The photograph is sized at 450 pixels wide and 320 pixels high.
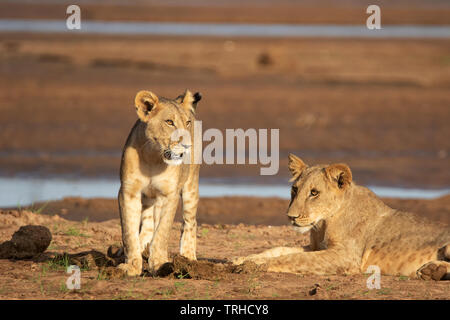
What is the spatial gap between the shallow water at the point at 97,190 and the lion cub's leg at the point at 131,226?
5607 mm

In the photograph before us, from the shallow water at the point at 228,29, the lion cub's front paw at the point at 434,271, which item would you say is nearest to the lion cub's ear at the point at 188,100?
the lion cub's front paw at the point at 434,271

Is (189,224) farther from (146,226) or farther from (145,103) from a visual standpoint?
(145,103)

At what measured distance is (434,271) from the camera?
7.22m

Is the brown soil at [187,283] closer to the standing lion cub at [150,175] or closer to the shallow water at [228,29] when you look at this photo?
the standing lion cub at [150,175]

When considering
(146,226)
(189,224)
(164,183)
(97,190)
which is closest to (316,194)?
(189,224)

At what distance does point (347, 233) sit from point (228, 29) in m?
30.1

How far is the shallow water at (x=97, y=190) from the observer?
1309cm

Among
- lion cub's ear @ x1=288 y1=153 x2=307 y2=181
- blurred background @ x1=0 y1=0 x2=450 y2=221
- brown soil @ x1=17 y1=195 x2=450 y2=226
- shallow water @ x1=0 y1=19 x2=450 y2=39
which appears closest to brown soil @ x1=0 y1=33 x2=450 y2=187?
blurred background @ x1=0 y1=0 x2=450 y2=221

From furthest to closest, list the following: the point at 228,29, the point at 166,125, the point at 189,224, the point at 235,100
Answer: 1. the point at 228,29
2. the point at 235,100
3. the point at 189,224
4. the point at 166,125

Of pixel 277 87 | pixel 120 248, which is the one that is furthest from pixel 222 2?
pixel 120 248
